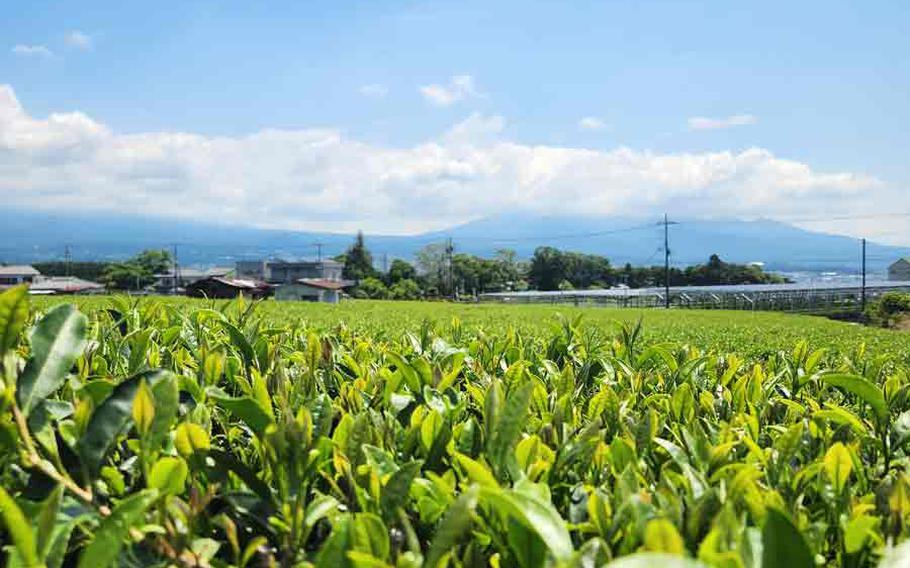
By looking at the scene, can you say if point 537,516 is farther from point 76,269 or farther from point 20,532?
point 76,269

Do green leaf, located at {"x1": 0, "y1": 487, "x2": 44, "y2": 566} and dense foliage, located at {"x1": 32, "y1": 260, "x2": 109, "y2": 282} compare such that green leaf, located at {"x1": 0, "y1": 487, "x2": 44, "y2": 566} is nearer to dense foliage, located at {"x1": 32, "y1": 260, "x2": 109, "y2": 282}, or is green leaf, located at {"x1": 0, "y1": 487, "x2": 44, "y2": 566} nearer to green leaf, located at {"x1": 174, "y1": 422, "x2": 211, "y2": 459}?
green leaf, located at {"x1": 174, "y1": 422, "x2": 211, "y2": 459}

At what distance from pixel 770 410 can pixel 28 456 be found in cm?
107

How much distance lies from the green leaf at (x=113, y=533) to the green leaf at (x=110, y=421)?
0.41 ft

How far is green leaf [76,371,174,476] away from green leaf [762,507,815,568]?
0.54 metres

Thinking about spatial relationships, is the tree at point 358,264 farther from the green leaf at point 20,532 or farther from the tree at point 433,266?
the green leaf at point 20,532

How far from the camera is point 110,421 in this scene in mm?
719

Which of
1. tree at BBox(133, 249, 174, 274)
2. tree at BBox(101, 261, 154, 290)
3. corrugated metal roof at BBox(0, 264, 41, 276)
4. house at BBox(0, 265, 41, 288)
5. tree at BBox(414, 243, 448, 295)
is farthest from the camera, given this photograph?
tree at BBox(133, 249, 174, 274)

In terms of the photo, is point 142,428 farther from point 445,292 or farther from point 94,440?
point 445,292

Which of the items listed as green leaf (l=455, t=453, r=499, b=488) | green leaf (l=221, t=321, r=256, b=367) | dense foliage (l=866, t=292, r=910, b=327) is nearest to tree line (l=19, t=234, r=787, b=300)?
dense foliage (l=866, t=292, r=910, b=327)

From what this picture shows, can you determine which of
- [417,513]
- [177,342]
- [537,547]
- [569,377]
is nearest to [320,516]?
[417,513]

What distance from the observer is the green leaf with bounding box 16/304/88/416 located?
0.74 meters

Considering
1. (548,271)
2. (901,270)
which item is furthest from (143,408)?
(901,270)

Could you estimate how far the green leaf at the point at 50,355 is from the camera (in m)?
0.74

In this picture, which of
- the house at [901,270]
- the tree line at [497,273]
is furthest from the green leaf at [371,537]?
the house at [901,270]
